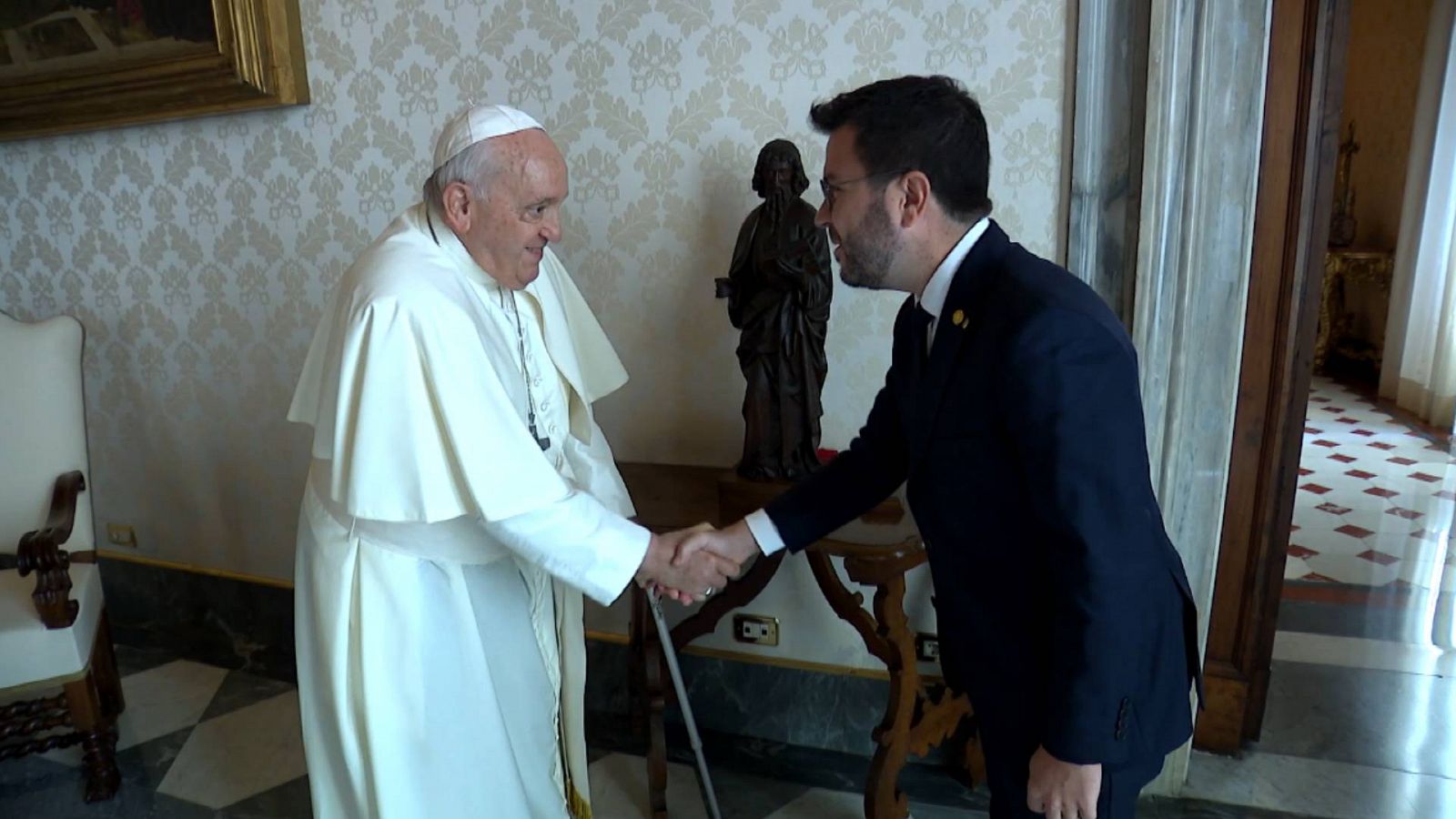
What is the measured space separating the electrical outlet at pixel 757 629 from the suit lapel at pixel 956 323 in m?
1.40

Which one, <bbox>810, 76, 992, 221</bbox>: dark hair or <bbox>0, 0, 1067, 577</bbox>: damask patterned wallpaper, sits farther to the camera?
<bbox>0, 0, 1067, 577</bbox>: damask patterned wallpaper

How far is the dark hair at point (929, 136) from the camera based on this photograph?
1240mm

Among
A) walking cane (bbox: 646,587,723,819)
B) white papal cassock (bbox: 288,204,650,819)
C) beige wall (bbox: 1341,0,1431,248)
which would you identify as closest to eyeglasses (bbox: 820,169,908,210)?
white papal cassock (bbox: 288,204,650,819)

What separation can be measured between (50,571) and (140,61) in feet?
5.14

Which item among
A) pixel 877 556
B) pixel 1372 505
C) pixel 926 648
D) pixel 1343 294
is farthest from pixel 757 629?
pixel 1343 294

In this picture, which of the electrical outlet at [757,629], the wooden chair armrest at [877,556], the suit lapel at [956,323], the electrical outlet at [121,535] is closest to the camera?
the suit lapel at [956,323]

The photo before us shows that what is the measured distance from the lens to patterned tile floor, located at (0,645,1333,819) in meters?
2.38

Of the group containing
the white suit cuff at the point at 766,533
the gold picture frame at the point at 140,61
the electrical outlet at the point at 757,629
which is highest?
the gold picture frame at the point at 140,61

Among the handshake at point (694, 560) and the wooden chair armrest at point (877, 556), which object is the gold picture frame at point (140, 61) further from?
the wooden chair armrest at point (877, 556)

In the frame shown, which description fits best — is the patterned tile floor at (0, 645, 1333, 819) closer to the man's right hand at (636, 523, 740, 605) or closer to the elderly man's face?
the man's right hand at (636, 523, 740, 605)

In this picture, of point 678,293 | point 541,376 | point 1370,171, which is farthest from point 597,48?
point 1370,171

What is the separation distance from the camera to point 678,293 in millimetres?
2488

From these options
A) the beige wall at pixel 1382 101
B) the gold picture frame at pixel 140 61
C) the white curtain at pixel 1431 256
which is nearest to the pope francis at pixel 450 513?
the gold picture frame at pixel 140 61

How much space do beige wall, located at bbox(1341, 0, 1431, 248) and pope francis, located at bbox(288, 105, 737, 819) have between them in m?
7.40
